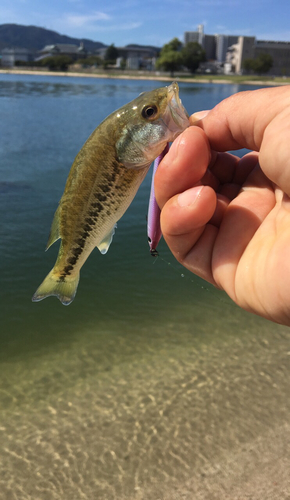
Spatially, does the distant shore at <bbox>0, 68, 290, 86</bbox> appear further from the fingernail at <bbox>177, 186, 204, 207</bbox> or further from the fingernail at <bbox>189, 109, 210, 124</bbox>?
the fingernail at <bbox>177, 186, 204, 207</bbox>

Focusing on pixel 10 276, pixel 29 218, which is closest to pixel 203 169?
pixel 10 276

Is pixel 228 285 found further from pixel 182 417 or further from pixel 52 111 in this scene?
pixel 52 111

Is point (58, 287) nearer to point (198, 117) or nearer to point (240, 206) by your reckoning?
point (240, 206)

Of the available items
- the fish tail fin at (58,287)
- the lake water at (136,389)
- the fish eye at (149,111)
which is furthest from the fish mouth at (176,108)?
the lake water at (136,389)

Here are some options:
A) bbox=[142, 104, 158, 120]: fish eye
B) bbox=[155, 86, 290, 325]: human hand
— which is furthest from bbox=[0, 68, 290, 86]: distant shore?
bbox=[142, 104, 158, 120]: fish eye

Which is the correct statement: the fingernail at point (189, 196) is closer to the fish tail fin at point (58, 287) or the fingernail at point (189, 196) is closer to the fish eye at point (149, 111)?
the fish eye at point (149, 111)

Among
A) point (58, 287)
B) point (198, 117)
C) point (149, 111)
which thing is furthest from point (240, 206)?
point (58, 287)
